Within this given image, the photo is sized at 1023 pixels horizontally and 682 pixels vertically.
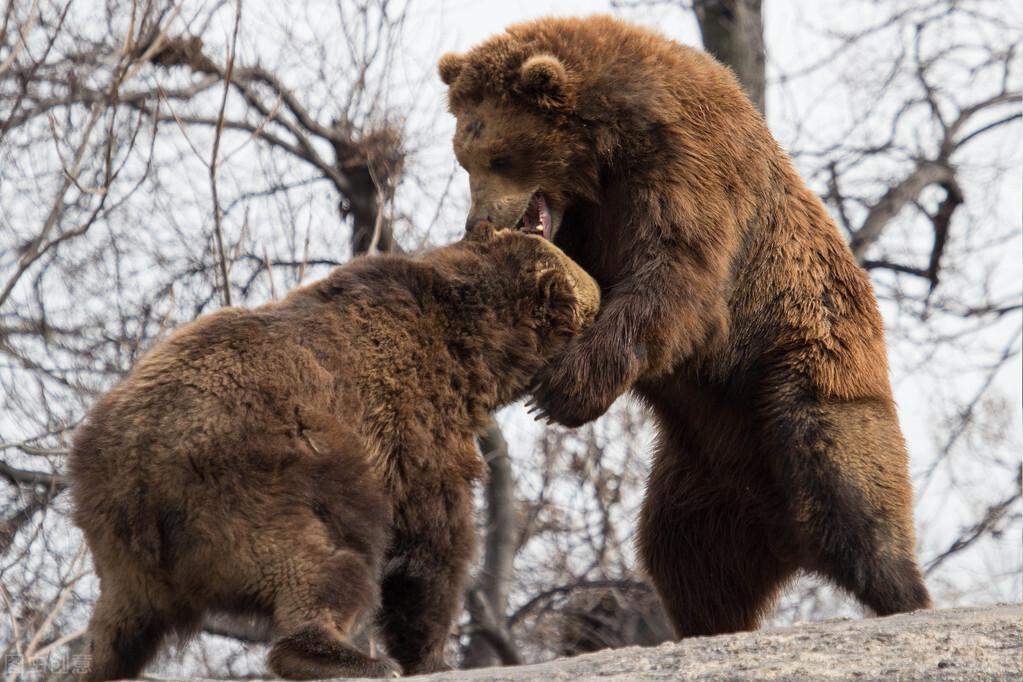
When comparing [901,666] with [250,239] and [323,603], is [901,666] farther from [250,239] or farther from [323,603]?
[250,239]

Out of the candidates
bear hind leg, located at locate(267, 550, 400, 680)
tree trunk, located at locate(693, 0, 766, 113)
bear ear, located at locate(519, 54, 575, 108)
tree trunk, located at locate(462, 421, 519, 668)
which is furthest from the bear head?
tree trunk, located at locate(693, 0, 766, 113)

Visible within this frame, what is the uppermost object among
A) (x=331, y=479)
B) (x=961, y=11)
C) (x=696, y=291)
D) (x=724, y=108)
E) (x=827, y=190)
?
(x=961, y=11)

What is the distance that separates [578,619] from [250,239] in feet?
13.7

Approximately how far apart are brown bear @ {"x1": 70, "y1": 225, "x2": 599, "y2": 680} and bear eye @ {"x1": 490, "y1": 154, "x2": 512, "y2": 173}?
801mm

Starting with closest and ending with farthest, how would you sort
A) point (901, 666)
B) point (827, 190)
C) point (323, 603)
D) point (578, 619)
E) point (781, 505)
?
1. point (901, 666)
2. point (323, 603)
3. point (781, 505)
4. point (578, 619)
5. point (827, 190)

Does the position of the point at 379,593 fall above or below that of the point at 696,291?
below

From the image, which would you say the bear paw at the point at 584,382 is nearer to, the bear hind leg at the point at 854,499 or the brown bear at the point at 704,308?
the brown bear at the point at 704,308

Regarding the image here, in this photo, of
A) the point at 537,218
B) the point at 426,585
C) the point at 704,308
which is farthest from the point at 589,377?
the point at 426,585

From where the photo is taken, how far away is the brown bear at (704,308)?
18.6ft

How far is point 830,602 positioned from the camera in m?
13.0

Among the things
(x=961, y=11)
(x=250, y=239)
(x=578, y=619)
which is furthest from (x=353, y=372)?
(x=961, y=11)

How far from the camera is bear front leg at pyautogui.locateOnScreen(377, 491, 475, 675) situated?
5.08m

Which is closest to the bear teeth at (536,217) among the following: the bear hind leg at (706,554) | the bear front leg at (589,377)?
the bear front leg at (589,377)

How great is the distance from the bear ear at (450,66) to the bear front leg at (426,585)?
7.22ft
